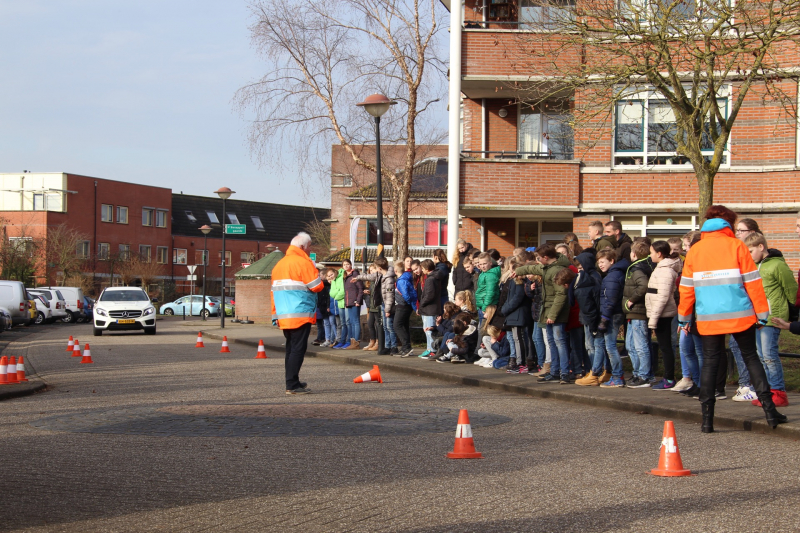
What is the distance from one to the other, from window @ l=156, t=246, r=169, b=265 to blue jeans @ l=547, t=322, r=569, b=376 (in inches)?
2694

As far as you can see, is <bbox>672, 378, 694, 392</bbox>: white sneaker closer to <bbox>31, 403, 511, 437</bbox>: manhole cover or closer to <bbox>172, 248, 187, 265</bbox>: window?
<bbox>31, 403, 511, 437</bbox>: manhole cover

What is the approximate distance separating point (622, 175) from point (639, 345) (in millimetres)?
10599

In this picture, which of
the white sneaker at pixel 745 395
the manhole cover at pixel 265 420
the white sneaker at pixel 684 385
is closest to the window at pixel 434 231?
the white sneaker at pixel 684 385

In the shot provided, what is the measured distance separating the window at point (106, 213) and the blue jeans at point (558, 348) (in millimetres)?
65582

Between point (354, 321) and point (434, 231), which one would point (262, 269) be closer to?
point (354, 321)

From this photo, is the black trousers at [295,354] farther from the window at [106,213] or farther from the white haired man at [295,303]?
the window at [106,213]

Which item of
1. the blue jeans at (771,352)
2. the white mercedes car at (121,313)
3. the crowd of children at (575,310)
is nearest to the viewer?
the blue jeans at (771,352)

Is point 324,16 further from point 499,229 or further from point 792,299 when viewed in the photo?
point 792,299

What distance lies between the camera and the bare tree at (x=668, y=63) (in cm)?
1478

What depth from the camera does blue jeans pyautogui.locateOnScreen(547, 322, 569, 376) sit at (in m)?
12.4

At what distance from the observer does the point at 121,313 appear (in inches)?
1126

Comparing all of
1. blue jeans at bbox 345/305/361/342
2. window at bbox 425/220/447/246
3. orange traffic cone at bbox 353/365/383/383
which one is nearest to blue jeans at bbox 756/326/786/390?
orange traffic cone at bbox 353/365/383/383

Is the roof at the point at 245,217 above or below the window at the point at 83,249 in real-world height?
above

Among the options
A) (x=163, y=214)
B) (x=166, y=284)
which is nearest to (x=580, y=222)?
(x=166, y=284)
